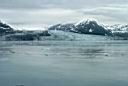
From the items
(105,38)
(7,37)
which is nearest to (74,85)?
(7,37)

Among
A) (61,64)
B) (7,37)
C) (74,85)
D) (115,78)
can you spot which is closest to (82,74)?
(115,78)

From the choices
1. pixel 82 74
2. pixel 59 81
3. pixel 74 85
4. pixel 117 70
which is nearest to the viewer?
pixel 74 85

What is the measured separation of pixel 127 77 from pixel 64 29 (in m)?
87.6

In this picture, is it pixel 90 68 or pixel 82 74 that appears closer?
pixel 82 74

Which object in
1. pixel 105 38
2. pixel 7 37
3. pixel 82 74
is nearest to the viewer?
pixel 82 74

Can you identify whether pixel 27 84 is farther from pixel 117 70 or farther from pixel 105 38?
pixel 105 38

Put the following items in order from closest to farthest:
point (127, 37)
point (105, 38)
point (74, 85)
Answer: point (74, 85)
point (105, 38)
point (127, 37)

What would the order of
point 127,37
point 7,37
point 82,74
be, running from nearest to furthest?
point 82,74, point 7,37, point 127,37

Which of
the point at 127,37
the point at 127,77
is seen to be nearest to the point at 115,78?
the point at 127,77

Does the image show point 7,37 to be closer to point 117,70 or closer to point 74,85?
point 117,70

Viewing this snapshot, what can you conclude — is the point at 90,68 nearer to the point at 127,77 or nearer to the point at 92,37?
the point at 127,77

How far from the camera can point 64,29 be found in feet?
361

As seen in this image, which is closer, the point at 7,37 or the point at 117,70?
the point at 117,70

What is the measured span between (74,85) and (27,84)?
216cm
